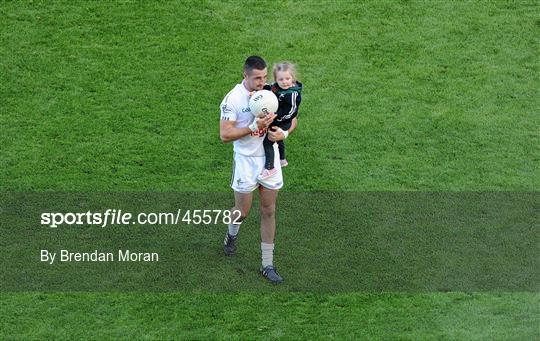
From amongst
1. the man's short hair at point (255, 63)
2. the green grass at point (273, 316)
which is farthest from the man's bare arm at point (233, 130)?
the green grass at point (273, 316)

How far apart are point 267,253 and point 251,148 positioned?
3.48ft

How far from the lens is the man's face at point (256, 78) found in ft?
35.6

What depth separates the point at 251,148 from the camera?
442 inches

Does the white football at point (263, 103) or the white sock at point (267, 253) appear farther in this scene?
the white sock at point (267, 253)

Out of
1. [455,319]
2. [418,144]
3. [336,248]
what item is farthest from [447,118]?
[455,319]

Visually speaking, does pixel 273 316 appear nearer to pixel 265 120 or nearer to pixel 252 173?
pixel 252 173

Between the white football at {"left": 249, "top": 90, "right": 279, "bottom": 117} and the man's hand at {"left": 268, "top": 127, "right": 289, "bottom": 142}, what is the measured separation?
294 millimetres

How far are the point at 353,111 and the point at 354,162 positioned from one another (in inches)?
42.8

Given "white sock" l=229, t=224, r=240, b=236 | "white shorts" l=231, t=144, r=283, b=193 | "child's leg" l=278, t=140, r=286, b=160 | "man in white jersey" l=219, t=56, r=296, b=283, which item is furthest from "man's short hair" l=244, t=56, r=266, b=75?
"white sock" l=229, t=224, r=240, b=236

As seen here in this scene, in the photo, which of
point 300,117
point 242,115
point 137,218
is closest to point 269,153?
point 242,115

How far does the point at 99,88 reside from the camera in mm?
14672

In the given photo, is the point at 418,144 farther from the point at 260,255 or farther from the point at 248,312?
the point at 248,312

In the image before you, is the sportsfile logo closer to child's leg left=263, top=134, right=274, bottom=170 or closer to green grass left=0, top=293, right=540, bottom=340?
child's leg left=263, top=134, right=274, bottom=170

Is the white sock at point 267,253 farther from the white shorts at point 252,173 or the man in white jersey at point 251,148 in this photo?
the white shorts at point 252,173
